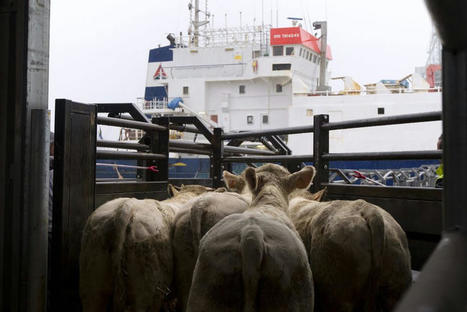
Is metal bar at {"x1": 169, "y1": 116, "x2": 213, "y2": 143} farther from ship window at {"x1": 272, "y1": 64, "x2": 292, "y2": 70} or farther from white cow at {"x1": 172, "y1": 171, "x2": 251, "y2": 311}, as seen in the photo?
ship window at {"x1": 272, "y1": 64, "x2": 292, "y2": 70}

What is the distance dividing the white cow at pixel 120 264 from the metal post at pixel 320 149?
7.65ft

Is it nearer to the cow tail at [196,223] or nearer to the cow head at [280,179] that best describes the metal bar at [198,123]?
the cow head at [280,179]

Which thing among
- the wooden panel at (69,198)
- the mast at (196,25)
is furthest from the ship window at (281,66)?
the wooden panel at (69,198)

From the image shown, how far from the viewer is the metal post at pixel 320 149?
5430mm

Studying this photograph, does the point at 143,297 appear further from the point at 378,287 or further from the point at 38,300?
the point at 378,287

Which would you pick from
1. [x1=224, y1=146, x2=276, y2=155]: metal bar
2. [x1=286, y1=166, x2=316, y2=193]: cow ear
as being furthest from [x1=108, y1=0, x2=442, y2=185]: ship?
[x1=286, y1=166, x2=316, y2=193]: cow ear

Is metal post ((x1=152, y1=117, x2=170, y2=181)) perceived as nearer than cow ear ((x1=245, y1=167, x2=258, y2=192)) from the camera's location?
No

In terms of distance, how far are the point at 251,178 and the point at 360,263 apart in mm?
1227

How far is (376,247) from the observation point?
129 inches

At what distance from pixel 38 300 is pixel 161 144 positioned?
3055mm

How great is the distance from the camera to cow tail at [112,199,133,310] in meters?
3.53

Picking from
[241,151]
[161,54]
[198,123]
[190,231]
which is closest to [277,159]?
[198,123]
